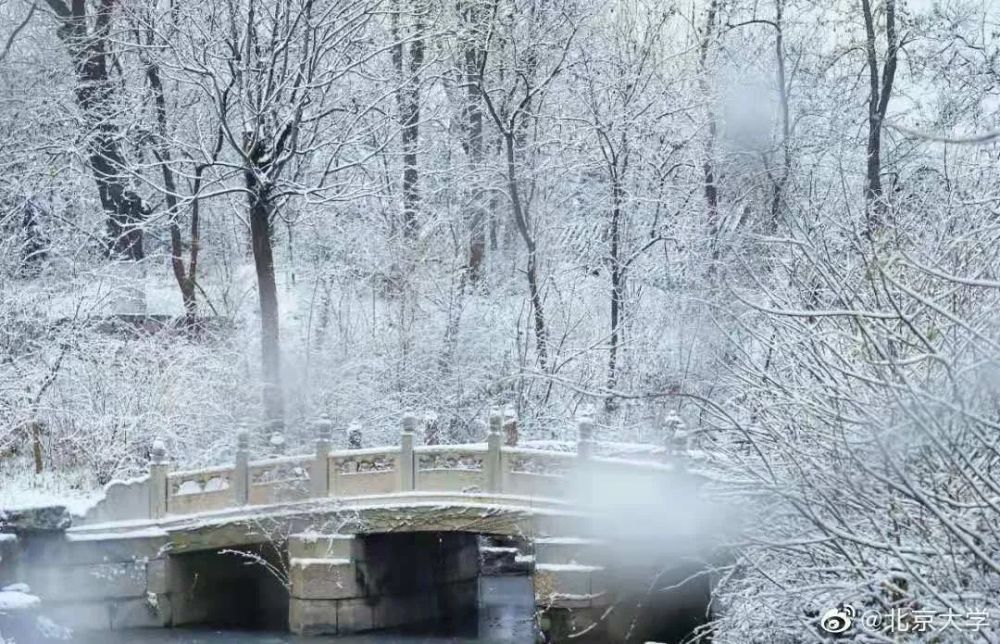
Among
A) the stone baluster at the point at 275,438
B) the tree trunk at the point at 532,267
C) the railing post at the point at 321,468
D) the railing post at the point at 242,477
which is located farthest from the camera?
the tree trunk at the point at 532,267

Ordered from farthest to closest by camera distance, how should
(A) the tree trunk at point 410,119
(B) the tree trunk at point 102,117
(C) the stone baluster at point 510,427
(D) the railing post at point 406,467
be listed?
(A) the tree trunk at point 410,119 → (B) the tree trunk at point 102,117 → (C) the stone baluster at point 510,427 → (D) the railing post at point 406,467

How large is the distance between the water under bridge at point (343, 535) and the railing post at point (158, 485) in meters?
0.02

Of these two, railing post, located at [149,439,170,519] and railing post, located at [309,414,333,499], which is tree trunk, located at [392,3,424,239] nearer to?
railing post, located at [309,414,333,499]

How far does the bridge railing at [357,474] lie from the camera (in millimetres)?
18172

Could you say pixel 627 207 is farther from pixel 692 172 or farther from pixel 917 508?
pixel 917 508

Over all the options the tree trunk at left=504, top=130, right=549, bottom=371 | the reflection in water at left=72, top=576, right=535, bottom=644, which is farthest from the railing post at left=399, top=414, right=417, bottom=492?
the tree trunk at left=504, top=130, right=549, bottom=371

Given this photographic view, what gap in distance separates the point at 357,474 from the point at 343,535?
0.86 m

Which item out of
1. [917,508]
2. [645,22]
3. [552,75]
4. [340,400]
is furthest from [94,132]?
[917,508]

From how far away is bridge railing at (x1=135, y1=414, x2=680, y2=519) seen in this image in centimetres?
1817

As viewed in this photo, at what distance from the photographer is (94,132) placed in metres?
24.4

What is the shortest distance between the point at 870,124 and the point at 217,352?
1230cm

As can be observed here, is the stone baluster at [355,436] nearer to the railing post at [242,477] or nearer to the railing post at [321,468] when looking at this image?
the railing post at [321,468]

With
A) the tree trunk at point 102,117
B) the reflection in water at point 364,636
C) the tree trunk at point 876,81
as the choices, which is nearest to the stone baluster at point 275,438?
the reflection in water at point 364,636

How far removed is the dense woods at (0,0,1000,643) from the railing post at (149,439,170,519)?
1.81 m
